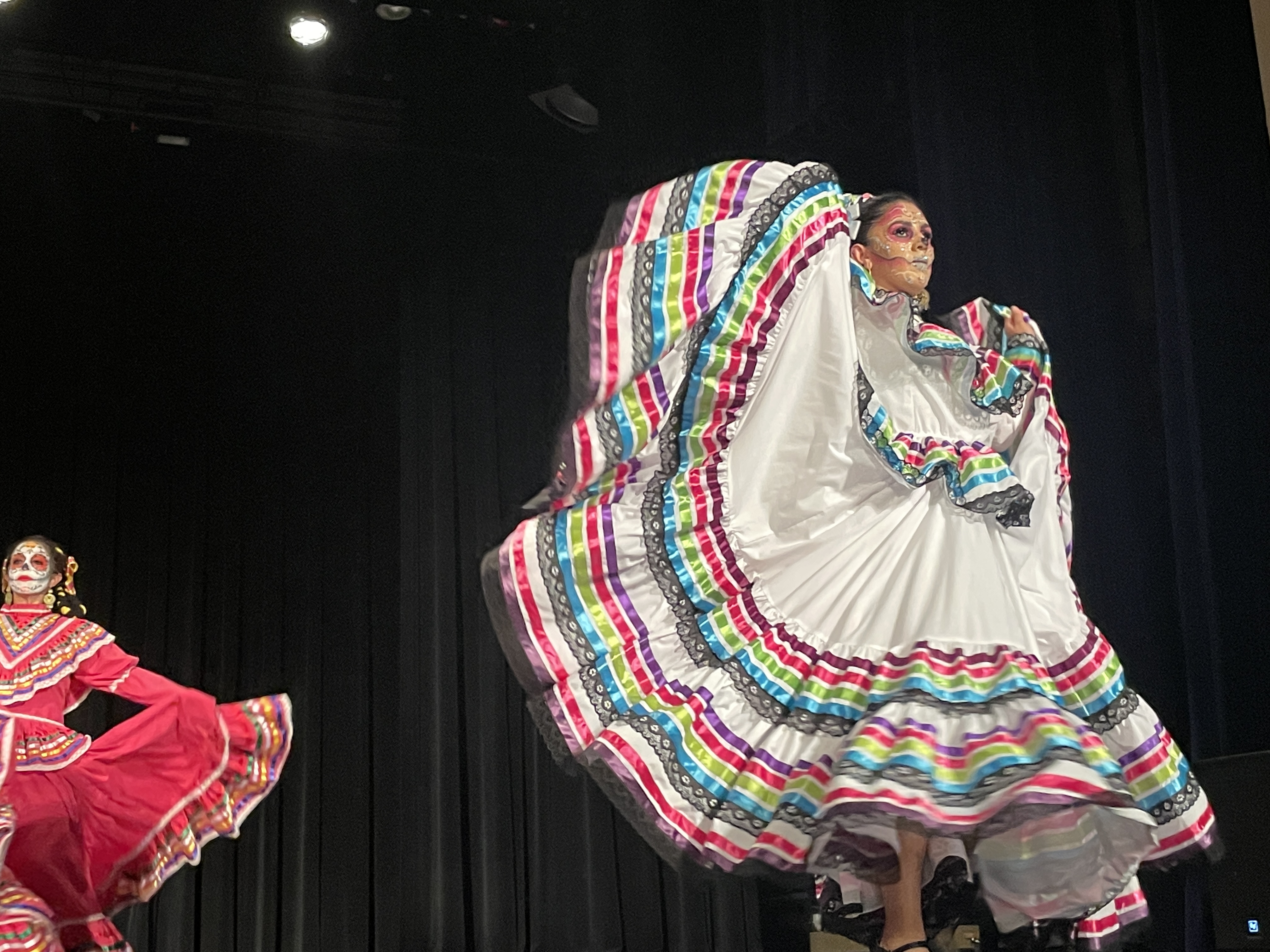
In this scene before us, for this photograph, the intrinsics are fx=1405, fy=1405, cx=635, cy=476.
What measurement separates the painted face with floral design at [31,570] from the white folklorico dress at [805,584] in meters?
1.86

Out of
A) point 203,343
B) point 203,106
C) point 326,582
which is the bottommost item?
point 326,582

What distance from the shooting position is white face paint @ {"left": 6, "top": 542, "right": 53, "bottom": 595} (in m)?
4.04

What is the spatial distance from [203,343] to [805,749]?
389cm

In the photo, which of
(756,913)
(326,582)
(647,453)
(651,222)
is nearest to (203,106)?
(326,582)

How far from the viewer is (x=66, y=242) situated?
18.4 ft

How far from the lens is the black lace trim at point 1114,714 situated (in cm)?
274

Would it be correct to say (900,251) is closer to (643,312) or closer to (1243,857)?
(643,312)

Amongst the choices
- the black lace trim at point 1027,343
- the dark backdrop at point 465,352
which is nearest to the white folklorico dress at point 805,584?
the black lace trim at point 1027,343

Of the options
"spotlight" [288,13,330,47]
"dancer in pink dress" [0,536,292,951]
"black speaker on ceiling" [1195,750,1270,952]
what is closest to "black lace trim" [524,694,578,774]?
"dancer in pink dress" [0,536,292,951]

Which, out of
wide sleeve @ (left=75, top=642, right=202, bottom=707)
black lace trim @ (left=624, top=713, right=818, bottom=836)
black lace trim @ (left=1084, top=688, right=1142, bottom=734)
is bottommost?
black lace trim @ (left=624, top=713, right=818, bottom=836)

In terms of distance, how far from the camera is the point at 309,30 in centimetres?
530

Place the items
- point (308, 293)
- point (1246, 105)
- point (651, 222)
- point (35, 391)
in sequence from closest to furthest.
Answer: point (651, 222) → point (1246, 105) → point (35, 391) → point (308, 293)

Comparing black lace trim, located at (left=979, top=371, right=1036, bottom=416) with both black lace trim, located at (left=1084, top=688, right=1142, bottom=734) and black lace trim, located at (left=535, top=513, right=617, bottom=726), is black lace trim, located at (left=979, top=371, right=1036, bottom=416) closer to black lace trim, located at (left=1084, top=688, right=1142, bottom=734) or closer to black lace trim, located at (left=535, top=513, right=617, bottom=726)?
black lace trim, located at (left=1084, top=688, right=1142, bottom=734)

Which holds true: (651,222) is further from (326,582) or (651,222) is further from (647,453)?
(326,582)
